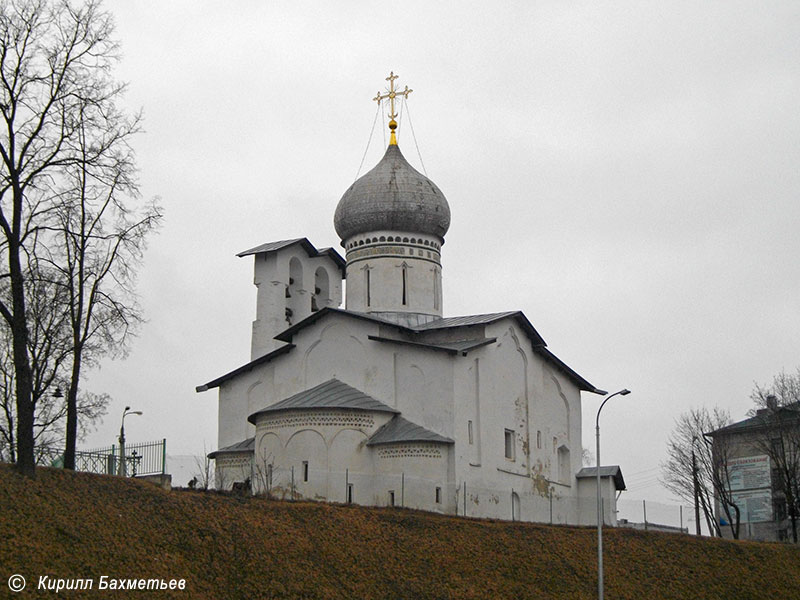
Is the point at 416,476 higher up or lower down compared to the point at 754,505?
higher up

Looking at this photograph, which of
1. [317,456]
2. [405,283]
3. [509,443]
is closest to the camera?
[317,456]

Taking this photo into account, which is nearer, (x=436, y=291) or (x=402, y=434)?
(x=402, y=434)

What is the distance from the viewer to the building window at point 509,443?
3775cm

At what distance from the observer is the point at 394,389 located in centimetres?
3662

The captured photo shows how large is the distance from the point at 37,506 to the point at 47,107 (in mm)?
8064

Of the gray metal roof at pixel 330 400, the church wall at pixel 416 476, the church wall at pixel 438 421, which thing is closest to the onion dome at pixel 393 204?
the church wall at pixel 438 421

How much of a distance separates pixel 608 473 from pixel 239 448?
14.3 meters

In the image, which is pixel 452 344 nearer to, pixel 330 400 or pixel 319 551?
pixel 330 400

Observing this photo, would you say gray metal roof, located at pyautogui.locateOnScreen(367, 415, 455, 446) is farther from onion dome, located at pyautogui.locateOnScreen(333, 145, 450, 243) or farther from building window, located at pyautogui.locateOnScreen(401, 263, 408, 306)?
onion dome, located at pyautogui.locateOnScreen(333, 145, 450, 243)

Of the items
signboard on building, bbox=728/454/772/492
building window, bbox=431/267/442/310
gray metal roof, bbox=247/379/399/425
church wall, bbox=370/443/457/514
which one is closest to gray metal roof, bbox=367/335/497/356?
gray metal roof, bbox=247/379/399/425

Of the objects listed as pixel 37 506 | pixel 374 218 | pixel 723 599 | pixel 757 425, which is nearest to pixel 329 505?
pixel 37 506

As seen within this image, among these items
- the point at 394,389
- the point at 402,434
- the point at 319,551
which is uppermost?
the point at 394,389

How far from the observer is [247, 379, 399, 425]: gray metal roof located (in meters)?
34.7

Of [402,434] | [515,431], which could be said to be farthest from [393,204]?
[402,434]
